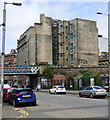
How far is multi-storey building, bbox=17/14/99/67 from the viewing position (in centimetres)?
7281

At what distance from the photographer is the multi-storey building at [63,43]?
72.8 m

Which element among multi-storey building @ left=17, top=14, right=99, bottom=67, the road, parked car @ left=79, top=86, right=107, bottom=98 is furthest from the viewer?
multi-storey building @ left=17, top=14, right=99, bottom=67

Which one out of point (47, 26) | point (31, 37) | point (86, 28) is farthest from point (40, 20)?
point (86, 28)

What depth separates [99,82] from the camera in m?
46.1

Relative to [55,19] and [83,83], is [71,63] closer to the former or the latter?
[55,19]

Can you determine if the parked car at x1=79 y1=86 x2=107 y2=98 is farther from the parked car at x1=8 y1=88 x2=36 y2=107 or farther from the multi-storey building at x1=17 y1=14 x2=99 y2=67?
the multi-storey building at x1=17 y1=14 x2=99 y2=67

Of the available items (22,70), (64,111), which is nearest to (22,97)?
(64,111)

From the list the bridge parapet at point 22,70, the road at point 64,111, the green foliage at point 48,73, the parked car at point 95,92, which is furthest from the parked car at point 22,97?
the bridge parapet at point 22,70

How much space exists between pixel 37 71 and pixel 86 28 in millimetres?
22969

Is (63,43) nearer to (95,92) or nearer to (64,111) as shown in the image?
(95,92)

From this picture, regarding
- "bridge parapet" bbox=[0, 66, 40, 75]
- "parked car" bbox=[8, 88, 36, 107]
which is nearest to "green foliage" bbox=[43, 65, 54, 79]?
"bridge parapet" bbox=[0, 66, 40, 75]

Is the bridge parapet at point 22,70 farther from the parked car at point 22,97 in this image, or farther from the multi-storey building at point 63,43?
the parked car at point 22,97

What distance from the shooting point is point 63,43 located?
76.8 m

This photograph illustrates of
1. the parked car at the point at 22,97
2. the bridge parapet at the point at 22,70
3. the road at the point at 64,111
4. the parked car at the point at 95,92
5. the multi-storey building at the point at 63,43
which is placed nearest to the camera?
the road at the point at 64,111
